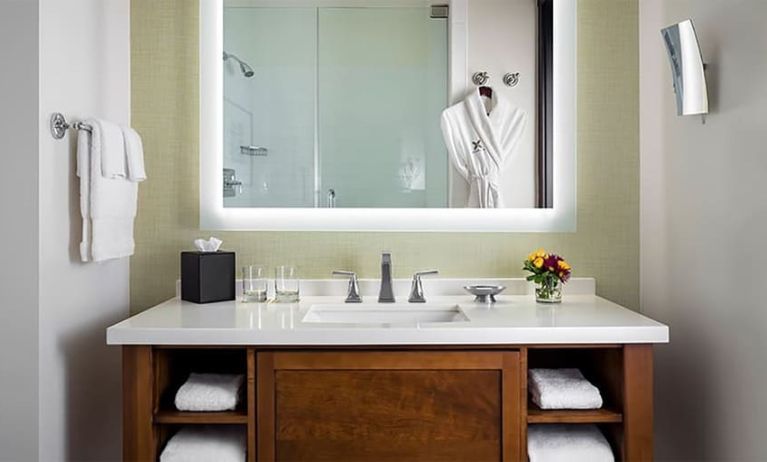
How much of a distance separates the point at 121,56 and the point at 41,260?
83cm

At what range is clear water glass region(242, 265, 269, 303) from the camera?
2.10 meters

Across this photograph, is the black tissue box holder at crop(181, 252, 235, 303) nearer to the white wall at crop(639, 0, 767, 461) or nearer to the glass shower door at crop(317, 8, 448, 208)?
the glass shower door at crop(317, 8, 448, 208)

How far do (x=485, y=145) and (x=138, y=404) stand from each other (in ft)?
4.40

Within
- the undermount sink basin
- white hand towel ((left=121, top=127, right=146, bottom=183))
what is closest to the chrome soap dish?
the undermount sink basin

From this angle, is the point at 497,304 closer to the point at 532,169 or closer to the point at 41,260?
the point at 532,169

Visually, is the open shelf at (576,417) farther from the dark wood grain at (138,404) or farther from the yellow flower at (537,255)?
the dark wood grain at (138,404)

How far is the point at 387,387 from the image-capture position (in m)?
1.67

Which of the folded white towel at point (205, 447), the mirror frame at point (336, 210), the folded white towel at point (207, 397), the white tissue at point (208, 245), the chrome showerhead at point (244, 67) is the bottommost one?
the folded white towel at point (205, 447)

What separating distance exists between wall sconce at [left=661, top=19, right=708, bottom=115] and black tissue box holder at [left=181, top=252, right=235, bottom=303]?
1.42 metres

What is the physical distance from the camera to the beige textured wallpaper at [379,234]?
2242mm

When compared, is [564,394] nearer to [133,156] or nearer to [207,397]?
[207,397]

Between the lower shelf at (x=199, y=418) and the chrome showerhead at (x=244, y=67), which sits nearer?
the lower shelf at (x=199, y=418)

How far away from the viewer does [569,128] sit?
2.25 metres

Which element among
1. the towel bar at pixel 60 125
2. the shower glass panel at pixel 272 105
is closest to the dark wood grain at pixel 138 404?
the towel bar at pixel 60 125
